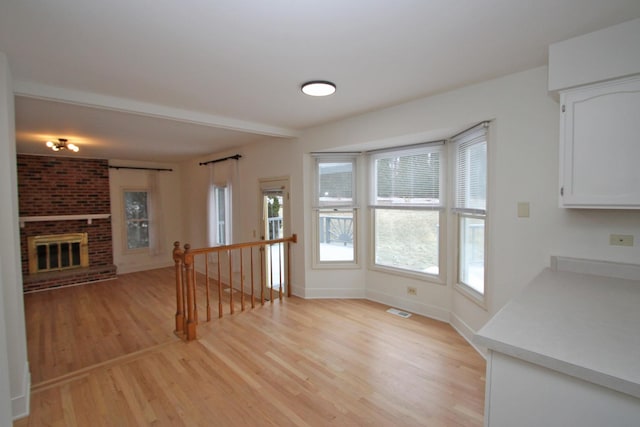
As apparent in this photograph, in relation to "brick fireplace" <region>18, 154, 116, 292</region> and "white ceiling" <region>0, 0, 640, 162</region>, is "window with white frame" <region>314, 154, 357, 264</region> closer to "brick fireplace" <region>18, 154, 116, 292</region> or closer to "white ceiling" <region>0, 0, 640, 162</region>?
"white ceiling" <region>0, 0, 640, 162</region>

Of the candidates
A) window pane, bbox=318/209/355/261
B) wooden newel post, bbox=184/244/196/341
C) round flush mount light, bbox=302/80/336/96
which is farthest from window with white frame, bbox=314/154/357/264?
wooden newel post, bbox=184/244/196/341

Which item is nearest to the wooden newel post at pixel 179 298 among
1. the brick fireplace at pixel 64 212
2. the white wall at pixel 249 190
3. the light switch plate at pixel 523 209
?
the white wall at pixel 249 190

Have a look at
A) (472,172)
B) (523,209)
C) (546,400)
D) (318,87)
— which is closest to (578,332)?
(546,400)

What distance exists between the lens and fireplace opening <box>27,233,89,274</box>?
17.7 ft

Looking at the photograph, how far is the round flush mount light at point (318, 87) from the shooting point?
7.77 feet

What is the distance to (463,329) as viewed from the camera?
2920 mm

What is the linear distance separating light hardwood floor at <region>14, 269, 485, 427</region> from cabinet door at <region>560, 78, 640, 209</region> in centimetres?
154

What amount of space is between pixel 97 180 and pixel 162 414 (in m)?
5.88

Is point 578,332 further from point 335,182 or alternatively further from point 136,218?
point 136,218

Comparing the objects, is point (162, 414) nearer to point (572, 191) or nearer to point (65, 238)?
point (572, 191)

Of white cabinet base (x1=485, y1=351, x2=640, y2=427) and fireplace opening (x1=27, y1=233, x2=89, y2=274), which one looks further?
fireplace opening (x1=27, y1=233, x2=89, y2=274)

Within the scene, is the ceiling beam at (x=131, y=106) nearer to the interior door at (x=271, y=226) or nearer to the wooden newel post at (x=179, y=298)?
the interior door at (x=271, y=226)

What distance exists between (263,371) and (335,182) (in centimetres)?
253

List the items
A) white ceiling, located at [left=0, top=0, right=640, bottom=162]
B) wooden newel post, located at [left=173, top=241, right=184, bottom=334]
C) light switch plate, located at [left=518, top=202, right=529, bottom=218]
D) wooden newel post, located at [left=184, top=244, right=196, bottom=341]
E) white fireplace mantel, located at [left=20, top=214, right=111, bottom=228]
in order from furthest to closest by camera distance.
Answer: white fireplace mantel, located at [left=20, top=214, right=111, bottom=228], wooden newel post, located at [left=173, top=241, right=184, bottom=334], wooden newel post, located at [left=184, top=244, right=196, bottom=341], light switch plate, located at [left=518, top=202, right=529, bottom=218], white ceiling, located at [left=0, top=0, right=640, bottom=162]
